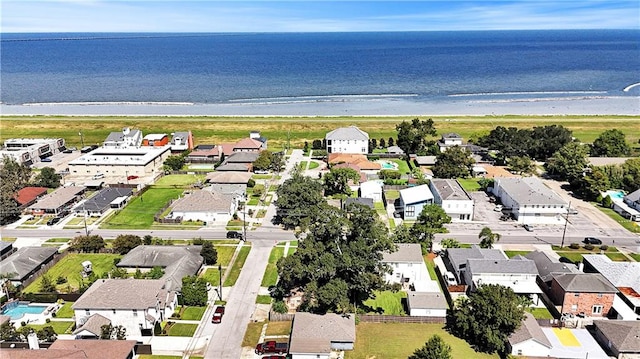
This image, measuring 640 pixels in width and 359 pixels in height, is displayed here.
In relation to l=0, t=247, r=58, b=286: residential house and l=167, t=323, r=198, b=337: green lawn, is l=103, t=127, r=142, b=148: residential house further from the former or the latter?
l=167, t=323, r=198, b=337: green lawn

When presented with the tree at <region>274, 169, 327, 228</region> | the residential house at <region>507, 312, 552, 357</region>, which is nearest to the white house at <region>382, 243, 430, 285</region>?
the residential house at <region>507, 312, 552, 357</region>

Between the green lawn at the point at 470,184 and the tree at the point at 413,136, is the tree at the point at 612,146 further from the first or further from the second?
the tree at the point at 413,136

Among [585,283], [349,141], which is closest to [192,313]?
[585,283]

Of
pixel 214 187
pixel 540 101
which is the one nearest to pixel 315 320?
pixel 214 187

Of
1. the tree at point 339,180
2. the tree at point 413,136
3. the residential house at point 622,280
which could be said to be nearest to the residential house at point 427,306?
the residential house at point 622,280

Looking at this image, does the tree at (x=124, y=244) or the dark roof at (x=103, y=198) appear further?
the dark roof at (x=103, y=198)

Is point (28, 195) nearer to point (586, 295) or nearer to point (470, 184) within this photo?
point (470, 184)

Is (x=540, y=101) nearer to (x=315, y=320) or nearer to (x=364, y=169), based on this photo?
(x=364, y=169)
